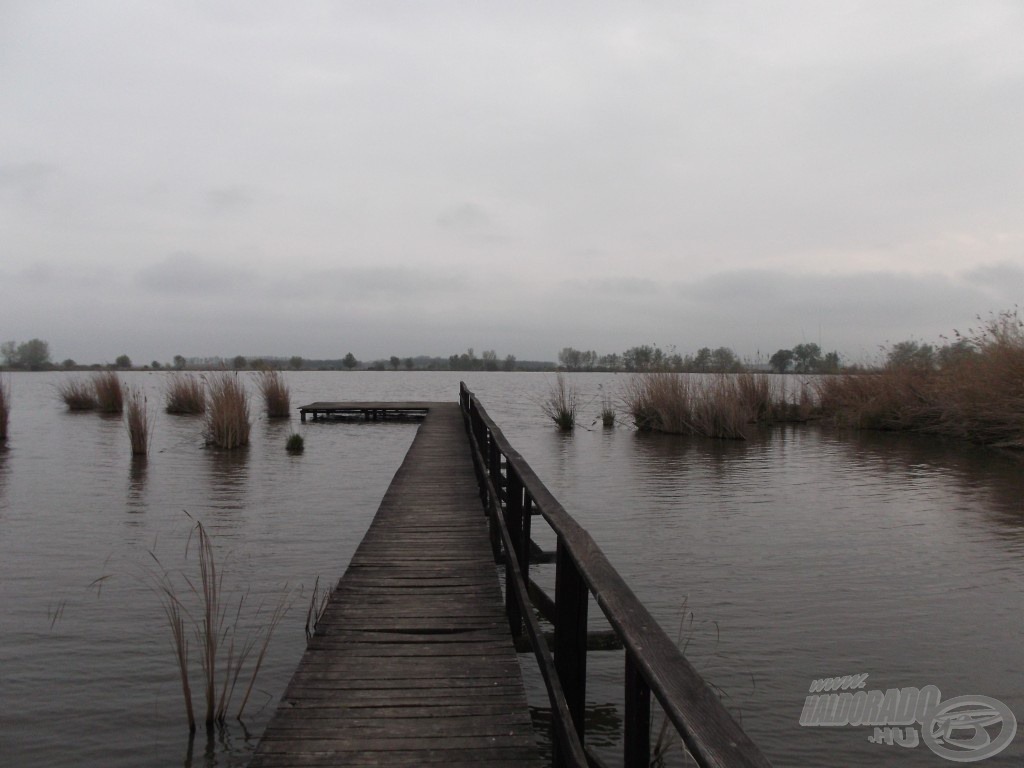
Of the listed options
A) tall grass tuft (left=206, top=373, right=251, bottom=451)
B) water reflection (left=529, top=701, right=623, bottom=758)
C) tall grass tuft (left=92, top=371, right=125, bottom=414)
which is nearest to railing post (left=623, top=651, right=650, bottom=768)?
A: water reflection (left=529, top=701, right=623, bottom=758)

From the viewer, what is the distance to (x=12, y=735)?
338 cm

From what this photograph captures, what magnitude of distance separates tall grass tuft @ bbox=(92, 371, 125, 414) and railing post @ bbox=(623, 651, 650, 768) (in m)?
24.1

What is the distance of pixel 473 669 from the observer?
3268 mm

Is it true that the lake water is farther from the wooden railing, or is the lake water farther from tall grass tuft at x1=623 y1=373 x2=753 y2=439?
tall grass tuft at x1=623 y1=373 x2=753 y2=439

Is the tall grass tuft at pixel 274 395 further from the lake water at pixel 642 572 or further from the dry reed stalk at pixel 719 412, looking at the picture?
the dry reed stalk at pixel 719 412

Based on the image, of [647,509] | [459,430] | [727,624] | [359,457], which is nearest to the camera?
[727,624]

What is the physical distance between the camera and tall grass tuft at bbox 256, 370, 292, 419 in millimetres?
22016

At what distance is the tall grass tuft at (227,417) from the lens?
574 inches

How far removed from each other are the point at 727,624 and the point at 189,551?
478 centimetres

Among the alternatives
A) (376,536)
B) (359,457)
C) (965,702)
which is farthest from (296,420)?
(965,702)

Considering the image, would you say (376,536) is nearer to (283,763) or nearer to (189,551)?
(189,551)

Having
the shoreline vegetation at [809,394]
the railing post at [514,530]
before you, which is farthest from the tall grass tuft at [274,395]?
the railing post at [514,530]

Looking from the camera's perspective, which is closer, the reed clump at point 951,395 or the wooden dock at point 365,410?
the reed clump at point 951,395

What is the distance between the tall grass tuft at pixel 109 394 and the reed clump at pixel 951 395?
69.0 feet
